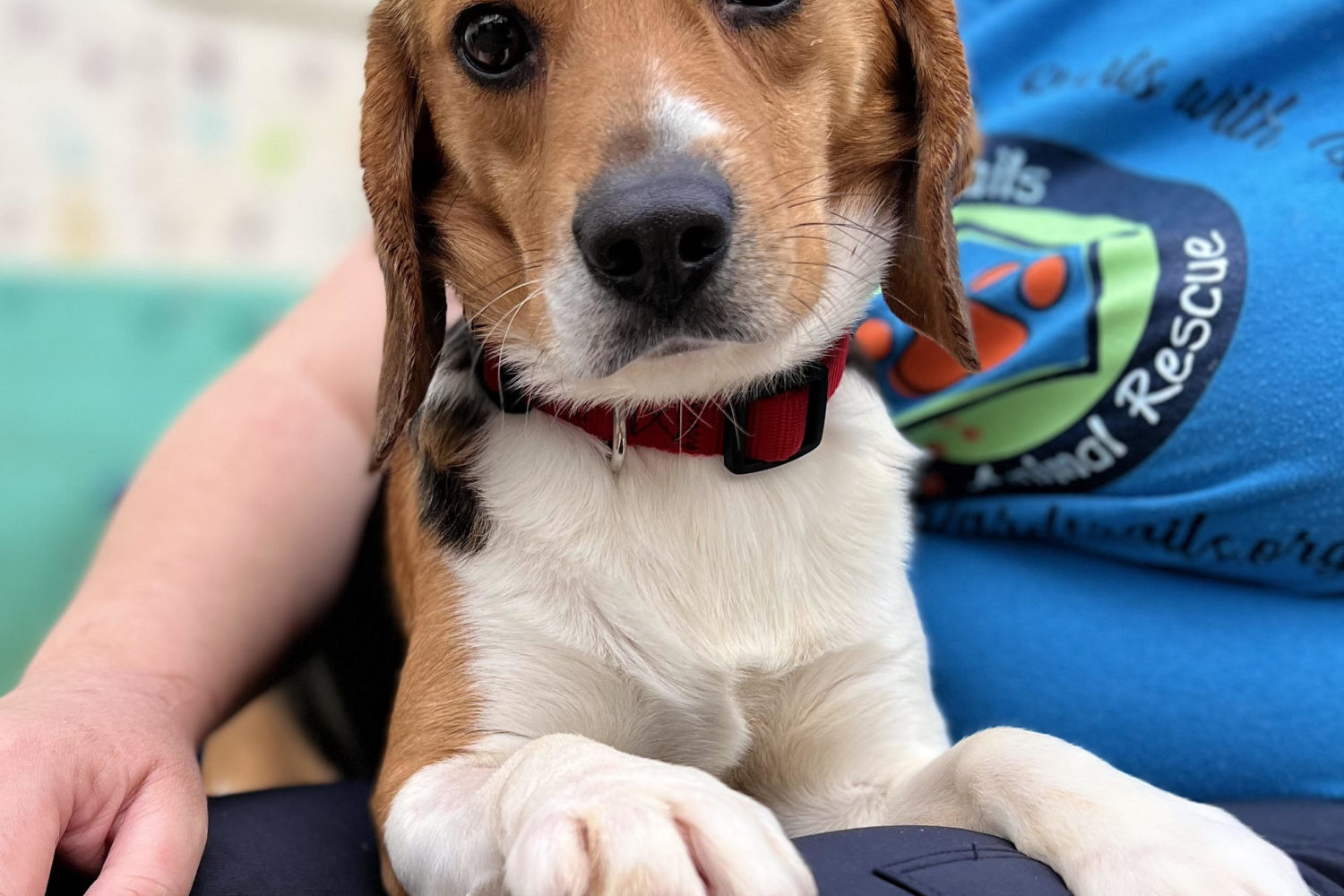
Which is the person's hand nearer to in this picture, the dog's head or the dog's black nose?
the dog's head

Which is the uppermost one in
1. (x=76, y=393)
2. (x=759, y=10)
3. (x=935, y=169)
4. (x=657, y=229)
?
(x=759, y=10)

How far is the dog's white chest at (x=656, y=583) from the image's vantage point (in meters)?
1.50

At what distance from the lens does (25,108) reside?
402 centimetres

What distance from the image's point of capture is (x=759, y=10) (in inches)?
60.0

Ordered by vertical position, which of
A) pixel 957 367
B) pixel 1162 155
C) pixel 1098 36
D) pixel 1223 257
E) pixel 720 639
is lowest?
pixel 720 639

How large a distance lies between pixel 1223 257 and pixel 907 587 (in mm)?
717

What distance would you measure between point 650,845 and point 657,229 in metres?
0.63

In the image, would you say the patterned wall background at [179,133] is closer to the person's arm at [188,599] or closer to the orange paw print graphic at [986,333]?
the person's arm at [188,599]

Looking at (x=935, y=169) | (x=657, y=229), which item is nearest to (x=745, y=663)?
(x=657, y=229)

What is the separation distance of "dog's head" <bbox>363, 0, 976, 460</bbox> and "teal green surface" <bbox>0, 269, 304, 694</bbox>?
2408mm

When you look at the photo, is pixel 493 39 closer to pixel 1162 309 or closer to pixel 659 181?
pixel 659 181

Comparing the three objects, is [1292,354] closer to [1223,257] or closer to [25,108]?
[1223,257]

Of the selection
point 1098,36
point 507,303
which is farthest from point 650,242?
point 1098,36

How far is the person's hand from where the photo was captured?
1199 mm
